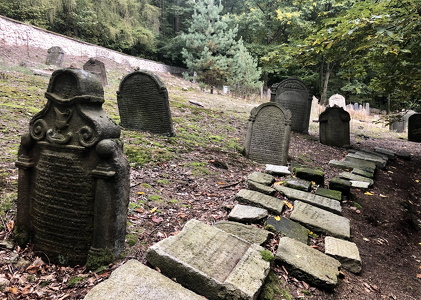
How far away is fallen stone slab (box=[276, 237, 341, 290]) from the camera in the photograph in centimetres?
228

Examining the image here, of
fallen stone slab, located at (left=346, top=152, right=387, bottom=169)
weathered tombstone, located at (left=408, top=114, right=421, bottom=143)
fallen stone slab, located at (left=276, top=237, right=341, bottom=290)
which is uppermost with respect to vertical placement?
weathered tombstone, located at (left=408, top=114, right=421, bottom=143)

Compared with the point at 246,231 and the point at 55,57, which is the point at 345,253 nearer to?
the point at 246,231

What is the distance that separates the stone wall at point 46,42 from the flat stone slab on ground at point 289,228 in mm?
18245

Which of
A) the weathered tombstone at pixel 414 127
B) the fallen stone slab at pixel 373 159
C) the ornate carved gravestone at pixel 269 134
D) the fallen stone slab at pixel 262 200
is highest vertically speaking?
the weathered tombstone at pixel 414 127

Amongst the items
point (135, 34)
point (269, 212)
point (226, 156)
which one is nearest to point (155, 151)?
point (226, 156)

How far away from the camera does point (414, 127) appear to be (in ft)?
40.2

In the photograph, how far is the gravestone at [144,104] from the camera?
21.3ft

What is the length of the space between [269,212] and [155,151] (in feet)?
8.97

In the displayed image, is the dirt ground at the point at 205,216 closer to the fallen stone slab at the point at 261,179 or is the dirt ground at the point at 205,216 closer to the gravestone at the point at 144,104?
the fallen stone slab at the point at 261,179

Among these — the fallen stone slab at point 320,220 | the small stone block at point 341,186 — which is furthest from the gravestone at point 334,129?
the fallen stone slab at point 320,220

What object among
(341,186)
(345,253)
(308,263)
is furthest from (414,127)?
(308,263)

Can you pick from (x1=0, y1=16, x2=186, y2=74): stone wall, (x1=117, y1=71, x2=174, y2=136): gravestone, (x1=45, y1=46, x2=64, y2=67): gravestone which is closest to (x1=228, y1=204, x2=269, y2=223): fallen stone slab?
(x1=117, y1=71, x2=174, y2=136): gravestone

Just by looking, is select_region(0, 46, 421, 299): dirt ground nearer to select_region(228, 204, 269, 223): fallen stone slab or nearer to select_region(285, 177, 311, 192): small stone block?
select_region(228, 204, 269, 223): fallen stone slab

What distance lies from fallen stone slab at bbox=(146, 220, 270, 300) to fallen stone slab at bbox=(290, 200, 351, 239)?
1128 millimetres
